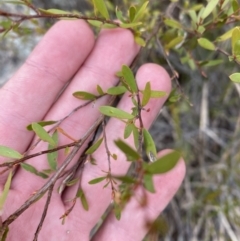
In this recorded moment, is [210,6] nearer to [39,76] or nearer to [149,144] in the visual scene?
[149,144]

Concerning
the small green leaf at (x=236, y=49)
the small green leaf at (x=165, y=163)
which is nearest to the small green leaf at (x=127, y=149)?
the small green leaf at (x=165, y=163)

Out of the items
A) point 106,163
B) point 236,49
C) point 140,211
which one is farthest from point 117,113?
point 140,211

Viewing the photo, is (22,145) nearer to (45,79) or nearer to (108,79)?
(45,79)

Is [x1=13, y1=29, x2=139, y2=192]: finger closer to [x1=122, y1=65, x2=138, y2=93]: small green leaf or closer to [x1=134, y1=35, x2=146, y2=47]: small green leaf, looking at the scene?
[x1=134, y1=35, x2=146, y2=47]: small green leaf

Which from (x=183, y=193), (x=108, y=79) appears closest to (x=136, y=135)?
(x=108, y=79)

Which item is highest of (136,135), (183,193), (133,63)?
(136,135)

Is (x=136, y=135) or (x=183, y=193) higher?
(x=136, y=135)

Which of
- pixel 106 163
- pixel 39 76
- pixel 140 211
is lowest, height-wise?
pixel 140 211
